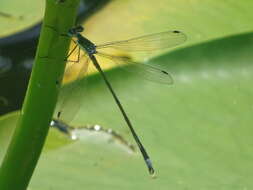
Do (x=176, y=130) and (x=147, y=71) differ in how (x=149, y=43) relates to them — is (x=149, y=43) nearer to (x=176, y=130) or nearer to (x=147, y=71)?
(x=147, y=71)

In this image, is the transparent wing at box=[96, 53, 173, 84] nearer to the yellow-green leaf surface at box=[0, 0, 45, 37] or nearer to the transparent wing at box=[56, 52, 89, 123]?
the transparent wing at box=[56, 52, 89, 123]

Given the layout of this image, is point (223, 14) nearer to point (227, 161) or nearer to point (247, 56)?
point (247, 56)

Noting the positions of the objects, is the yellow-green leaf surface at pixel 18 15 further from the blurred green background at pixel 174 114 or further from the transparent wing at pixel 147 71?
the transparent wing at pixel 147 71

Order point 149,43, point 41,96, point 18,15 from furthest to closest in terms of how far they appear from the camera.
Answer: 1. point 18,15
2. point 149,43
3. point 41,96

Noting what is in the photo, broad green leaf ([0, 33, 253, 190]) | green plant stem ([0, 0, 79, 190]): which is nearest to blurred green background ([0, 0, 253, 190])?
broad green leaf ([0, 33, 253, 190])

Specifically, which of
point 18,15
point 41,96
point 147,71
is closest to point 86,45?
point 147,71

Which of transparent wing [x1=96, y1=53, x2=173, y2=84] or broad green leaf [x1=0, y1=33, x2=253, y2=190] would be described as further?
transparent wing [x1=96, y1=53, x2=173, y2=84]
